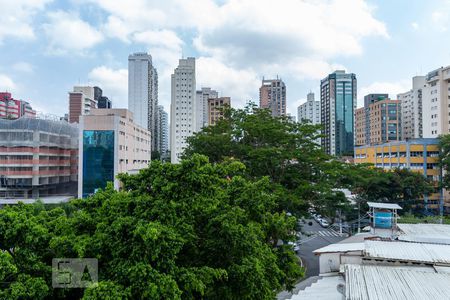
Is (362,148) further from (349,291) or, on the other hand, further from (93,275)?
(93,275)

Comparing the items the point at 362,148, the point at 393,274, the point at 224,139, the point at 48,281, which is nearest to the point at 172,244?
the point at 48,281

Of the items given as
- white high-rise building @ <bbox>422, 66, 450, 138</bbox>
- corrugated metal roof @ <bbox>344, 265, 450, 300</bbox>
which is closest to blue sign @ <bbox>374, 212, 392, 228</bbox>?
corrugated metal roof @ <bbox>344, 265, 450, 300</bbox>

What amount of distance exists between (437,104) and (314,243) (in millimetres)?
34436

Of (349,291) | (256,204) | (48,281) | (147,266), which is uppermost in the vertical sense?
(256,204)

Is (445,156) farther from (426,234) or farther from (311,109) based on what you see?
(311,109)

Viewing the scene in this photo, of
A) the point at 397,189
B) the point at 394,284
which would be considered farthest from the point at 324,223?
the point at 394,284

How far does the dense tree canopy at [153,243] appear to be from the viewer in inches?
202

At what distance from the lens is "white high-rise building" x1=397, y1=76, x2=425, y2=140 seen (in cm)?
6353

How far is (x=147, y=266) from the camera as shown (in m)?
5.21

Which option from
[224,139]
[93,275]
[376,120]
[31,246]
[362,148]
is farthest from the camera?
[376,120]

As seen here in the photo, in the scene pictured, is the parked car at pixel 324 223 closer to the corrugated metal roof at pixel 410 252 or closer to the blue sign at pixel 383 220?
the blue sign at pixel 383 220

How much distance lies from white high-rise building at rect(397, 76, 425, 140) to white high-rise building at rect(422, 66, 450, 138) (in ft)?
45.0

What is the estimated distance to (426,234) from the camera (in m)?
13.3

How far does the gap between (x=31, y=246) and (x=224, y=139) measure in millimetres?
14036
